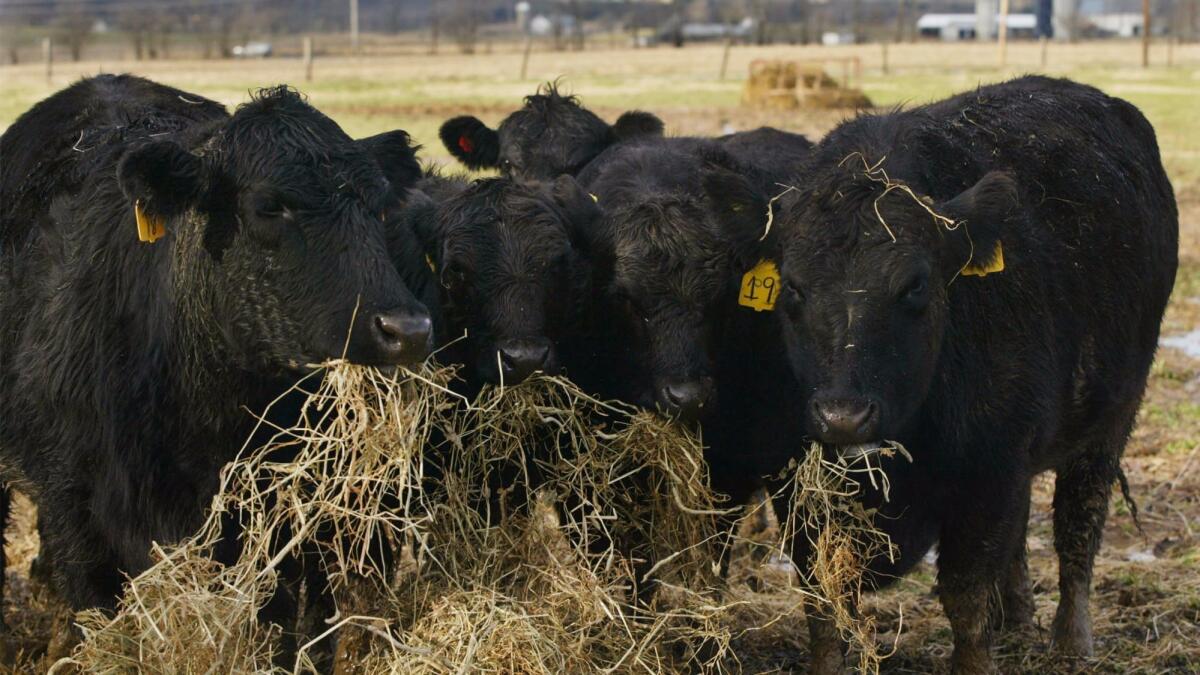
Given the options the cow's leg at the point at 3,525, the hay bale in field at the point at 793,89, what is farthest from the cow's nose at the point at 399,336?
the hay bale in field at the point at 793,89

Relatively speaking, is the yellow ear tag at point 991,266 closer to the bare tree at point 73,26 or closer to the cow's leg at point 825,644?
the cow's leg at point 825,644

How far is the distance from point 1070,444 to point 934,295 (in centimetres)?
151

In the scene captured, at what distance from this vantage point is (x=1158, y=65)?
52625mm

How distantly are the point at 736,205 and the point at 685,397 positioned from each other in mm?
800

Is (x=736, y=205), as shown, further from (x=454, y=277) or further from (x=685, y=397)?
(x=454, y=277)

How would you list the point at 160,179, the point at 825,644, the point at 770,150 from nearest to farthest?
1. the point at 160,179
2. the point at 825,644
3. the point at 770,150

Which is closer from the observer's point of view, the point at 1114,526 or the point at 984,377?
the point at 984,377

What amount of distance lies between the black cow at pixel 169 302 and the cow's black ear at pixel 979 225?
198cm

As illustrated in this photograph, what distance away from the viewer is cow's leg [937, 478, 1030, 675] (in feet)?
18.4

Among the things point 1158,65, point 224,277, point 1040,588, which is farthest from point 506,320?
point 1158,65

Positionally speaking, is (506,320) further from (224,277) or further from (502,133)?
(502,133)

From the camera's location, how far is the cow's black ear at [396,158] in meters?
5.27

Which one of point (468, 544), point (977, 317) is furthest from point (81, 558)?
point (977, 317)

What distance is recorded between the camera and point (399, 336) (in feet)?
15.0
